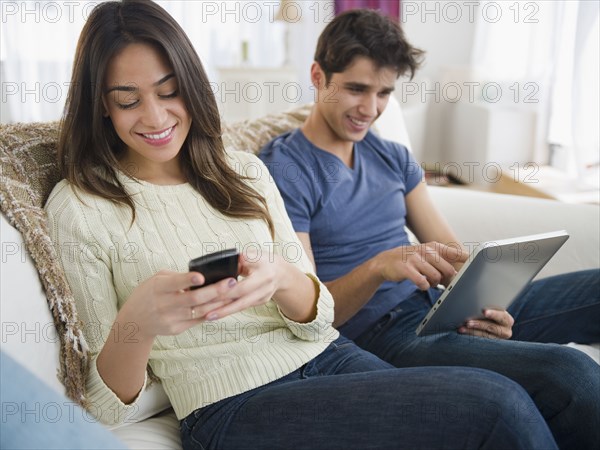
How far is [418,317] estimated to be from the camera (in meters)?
1.47

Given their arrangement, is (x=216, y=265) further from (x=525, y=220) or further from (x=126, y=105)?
(x=525, y=220)

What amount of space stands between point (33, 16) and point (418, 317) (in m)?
2.92

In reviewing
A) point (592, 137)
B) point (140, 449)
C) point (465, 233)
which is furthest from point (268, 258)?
point (592, 137)

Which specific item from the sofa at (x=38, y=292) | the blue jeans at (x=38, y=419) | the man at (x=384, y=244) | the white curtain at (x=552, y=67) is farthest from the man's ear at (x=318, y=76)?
the white curtain at (x=552, y=67)

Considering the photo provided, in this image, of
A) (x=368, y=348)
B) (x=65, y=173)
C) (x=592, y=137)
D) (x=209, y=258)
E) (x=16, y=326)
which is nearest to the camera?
(x=209, y=258)

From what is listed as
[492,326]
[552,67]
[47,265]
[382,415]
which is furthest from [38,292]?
[552,67]

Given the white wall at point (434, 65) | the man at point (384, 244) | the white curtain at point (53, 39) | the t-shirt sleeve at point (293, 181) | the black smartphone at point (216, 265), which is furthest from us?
the white wall at point (434, 65)

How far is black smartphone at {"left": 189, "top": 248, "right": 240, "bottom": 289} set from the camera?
890 mm

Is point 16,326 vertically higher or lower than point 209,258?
lower

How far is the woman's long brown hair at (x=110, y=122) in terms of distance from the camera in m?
1.16

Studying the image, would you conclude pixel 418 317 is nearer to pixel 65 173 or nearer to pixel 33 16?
pixel 65 173

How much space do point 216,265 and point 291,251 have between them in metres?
0.41

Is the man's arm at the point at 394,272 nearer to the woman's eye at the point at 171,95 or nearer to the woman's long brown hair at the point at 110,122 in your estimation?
the woman's long brown hair at the point at 110,122

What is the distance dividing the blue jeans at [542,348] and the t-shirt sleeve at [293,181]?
0.28 metres
